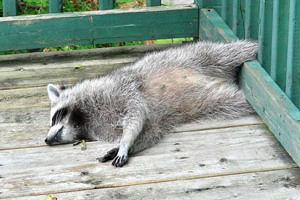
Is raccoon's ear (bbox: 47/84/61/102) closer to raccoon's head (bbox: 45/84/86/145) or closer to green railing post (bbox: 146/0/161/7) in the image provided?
raccoon's head (bbox: 45/84/86/145)

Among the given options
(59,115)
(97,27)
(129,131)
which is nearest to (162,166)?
(129,131)

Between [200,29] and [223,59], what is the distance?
1007mm

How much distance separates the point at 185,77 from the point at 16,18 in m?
1.75

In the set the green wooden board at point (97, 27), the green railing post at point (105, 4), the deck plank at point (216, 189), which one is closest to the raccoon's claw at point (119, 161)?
the deck plank at point (216, 189)

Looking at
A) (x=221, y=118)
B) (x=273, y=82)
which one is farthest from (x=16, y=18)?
(x=273, y=82)

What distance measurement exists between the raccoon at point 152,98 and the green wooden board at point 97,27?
0.83 m

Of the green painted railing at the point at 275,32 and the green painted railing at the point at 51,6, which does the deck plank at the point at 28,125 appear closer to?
the green painted railing at the point at 275,32

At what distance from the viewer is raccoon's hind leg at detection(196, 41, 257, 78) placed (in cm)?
410

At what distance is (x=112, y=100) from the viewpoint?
3.76 m

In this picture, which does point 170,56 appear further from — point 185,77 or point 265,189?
point 265,189

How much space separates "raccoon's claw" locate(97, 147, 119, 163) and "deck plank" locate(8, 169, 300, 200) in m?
0.34

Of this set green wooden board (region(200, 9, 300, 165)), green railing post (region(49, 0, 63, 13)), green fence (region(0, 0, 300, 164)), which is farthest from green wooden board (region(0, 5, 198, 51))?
green wooden board (region(200, 9, 300, 165))

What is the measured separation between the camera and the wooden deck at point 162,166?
296cm

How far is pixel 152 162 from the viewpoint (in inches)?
129
